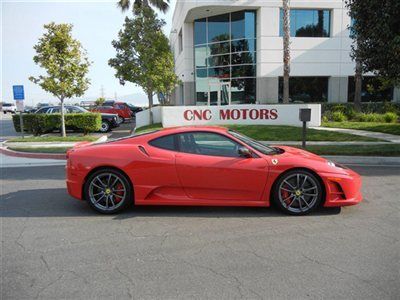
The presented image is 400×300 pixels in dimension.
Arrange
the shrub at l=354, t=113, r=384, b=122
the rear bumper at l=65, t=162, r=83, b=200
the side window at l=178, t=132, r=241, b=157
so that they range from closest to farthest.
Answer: the side window at l=178, t=132, r=241, b=157, the rear bumper at l=65, t=162, r=83, b=200, the shrub at l=354, t=113, r=384, b=122

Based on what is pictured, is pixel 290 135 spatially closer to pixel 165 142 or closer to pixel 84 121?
pixel 165 142

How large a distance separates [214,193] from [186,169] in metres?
Result: 0.55

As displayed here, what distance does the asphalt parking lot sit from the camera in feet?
11.2

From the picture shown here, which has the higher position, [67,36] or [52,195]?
[67,36]

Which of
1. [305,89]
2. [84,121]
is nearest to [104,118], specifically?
[84,121]

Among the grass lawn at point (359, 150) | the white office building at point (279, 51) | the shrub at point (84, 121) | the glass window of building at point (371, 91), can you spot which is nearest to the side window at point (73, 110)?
the shrub at point (84, 121)

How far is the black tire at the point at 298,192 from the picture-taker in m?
5.40

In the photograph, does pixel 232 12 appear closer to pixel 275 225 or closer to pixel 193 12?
pixel 193 12

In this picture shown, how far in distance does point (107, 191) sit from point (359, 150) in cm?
825

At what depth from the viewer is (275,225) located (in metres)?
5.07

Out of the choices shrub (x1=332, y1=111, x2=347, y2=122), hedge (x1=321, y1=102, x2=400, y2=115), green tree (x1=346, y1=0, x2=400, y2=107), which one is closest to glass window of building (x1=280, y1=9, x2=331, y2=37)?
hedge (x1=321, y1=102, x2=400, y2=115)

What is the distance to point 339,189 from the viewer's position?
539cm

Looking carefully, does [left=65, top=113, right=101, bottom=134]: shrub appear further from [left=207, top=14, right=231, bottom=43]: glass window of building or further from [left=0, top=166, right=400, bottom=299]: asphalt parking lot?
[left=207, top=14, right=231, bottom=43]: glass window of building

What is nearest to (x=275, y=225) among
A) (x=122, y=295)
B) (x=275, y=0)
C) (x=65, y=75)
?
(x=122, y=295)
